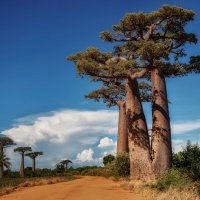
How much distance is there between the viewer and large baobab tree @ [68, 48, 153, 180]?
16556mm

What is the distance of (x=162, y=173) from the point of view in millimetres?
15836

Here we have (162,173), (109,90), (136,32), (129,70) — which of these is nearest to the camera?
(162,173)

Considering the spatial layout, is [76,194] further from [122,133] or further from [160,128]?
[122,133]

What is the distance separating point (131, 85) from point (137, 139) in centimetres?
229

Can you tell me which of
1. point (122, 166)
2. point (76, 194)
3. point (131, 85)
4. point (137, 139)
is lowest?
point (76, 194)

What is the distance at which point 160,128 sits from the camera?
16719 mm

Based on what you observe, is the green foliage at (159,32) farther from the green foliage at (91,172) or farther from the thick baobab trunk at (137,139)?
the green foliage at (91,172)

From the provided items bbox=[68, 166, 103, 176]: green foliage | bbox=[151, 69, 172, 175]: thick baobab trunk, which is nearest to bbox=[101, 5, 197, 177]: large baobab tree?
bbox=[151, 69, 172, 175]: thick baobab trunk

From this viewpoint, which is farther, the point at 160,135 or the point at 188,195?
the point at 160,135

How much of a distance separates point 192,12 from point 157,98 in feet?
12.8

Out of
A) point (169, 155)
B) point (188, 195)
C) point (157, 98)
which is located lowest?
point (188, 195)

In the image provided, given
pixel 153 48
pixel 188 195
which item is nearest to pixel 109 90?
pixel 153 48

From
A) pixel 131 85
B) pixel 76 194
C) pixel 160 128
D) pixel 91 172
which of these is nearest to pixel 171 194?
pixel 76 194

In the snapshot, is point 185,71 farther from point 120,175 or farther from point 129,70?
point 120,175
